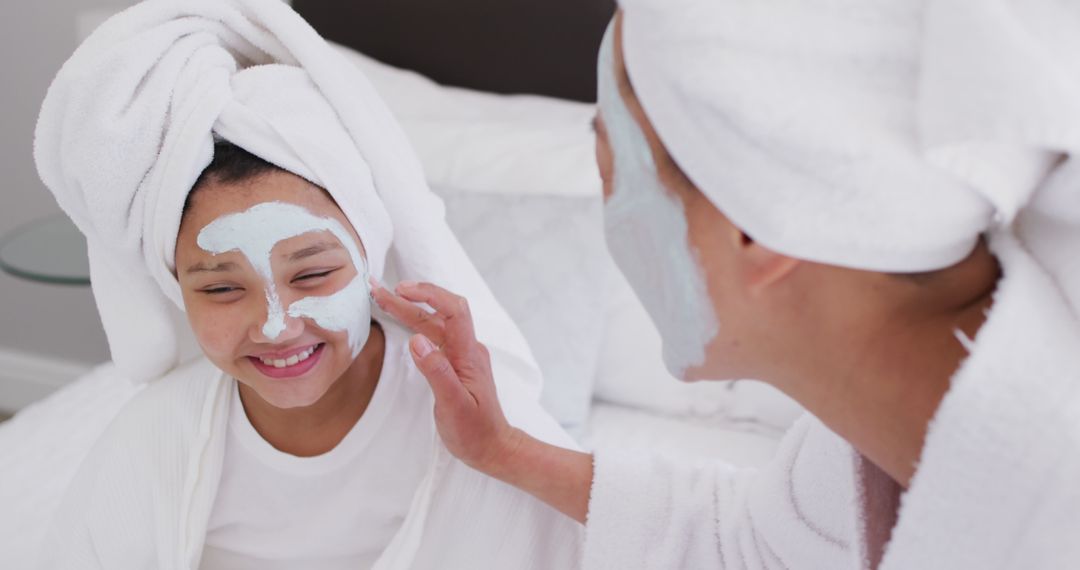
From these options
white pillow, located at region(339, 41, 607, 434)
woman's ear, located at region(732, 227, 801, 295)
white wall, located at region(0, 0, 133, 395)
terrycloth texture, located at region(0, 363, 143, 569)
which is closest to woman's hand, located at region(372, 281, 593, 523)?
woman's ear, located at region(732, 227, 801, 295)

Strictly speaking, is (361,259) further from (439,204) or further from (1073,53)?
(1073,53)

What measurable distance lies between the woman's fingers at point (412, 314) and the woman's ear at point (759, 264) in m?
0.39

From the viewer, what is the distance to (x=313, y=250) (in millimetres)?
917

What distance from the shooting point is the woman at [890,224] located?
553 millimetres

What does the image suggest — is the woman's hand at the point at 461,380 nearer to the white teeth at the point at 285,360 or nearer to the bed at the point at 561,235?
the white teeth at the point at 285,360

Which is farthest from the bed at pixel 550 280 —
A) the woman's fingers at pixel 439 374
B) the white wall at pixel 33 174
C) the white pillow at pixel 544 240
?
the white wall at pixel 33 174

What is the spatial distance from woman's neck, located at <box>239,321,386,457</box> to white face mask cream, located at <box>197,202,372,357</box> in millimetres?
141

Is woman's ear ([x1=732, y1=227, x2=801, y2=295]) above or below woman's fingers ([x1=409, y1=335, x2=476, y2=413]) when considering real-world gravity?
above

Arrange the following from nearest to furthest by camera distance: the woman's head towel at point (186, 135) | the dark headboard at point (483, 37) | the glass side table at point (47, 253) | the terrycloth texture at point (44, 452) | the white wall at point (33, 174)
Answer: the woman's head towel at point (186, 135) → the terrycloth texture at point (44, 452) → the dark headboard at point (483, 37) → the glass side table at point (47, 253) → the white wall at point (33, 174)

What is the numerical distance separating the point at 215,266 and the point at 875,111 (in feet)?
2.12

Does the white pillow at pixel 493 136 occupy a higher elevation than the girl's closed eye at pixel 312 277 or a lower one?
lower

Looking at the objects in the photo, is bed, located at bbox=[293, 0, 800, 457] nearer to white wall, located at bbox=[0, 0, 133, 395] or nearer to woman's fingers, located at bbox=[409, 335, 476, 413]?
woman's fingers, located at bbox=[409, 335, 476, 413]

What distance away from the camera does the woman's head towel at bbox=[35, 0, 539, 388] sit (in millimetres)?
880

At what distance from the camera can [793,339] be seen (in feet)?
2.24
